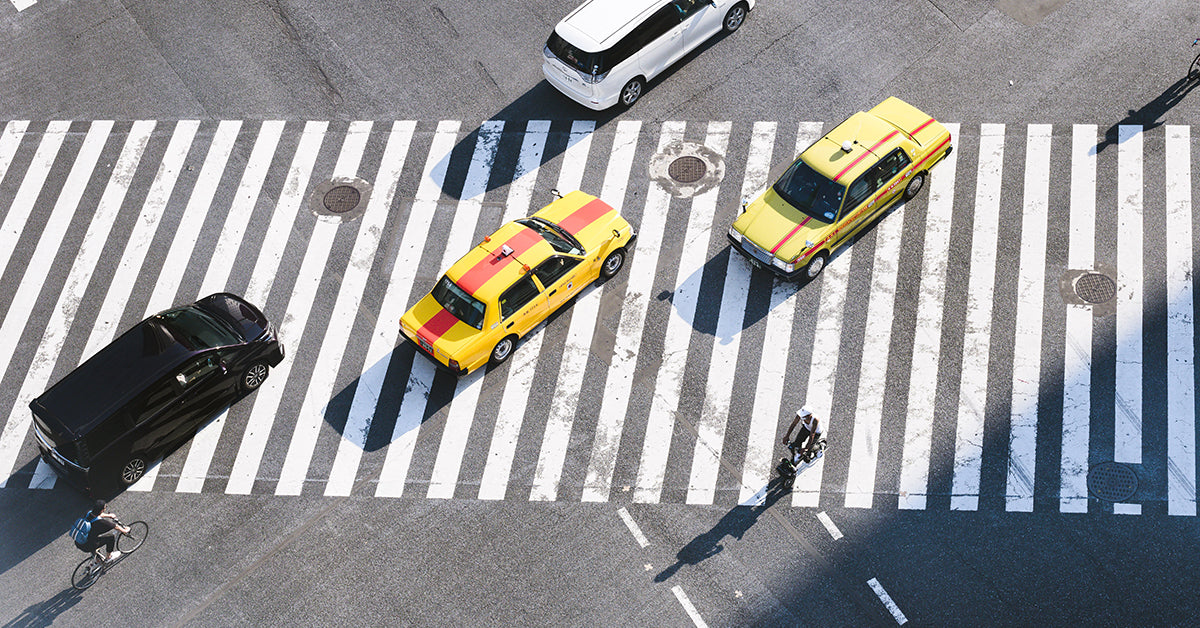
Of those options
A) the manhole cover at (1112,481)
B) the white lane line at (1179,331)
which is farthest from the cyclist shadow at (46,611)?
the white lane line at (1179,331)

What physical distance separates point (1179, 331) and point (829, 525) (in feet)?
28.4

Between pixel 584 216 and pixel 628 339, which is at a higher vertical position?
pixel 584 216

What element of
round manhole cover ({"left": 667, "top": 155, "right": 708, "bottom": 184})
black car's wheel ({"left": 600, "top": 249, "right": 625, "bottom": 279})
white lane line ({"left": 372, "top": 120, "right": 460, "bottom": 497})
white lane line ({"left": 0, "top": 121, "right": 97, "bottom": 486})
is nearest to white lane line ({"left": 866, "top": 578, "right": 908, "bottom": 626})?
black car's wheel ({"left": 600, "top": 249, "right": 625, "bottom": 279})

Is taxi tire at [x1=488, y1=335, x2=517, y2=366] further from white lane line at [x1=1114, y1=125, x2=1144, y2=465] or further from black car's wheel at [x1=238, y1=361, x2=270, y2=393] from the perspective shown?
white lane line at [x1=1114, y1=125, x2=1144, y2=465]

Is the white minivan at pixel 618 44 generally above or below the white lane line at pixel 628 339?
above

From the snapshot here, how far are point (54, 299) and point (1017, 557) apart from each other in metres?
21.8

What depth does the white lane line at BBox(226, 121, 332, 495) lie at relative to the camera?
21833 millimetres

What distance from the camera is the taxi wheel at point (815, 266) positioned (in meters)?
23.0

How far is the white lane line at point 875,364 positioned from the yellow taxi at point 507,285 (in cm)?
568

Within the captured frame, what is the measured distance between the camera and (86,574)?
67.2 ft

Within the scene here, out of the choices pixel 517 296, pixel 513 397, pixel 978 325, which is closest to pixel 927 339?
→ pixel 978 325

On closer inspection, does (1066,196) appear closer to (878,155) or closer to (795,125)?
(878,155)

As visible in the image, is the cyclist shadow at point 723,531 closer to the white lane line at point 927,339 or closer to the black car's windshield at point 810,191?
the white lane line at point 927,339

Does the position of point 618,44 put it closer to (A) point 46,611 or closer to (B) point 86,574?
(B) point 86,574
